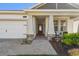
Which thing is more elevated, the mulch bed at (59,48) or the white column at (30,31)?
the white column at (30,31)

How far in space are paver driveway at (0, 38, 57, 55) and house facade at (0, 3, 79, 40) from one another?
100mm

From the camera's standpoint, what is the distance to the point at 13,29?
14.2 feet

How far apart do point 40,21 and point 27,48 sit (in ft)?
1.71

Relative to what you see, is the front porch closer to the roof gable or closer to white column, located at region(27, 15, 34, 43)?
white column, located at region(27, 15, 34, 43)

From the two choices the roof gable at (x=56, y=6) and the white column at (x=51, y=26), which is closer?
the roof gable at (x=56, y=6)

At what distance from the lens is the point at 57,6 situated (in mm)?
4184

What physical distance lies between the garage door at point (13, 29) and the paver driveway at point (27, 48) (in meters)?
0.11

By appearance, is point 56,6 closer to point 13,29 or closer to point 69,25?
point 69,25

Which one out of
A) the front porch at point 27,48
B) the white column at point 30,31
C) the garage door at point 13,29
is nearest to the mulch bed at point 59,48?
the front porch at point 27,48

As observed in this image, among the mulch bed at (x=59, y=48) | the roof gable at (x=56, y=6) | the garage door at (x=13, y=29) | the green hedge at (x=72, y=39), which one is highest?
the roof gable at (x=56, y=6)

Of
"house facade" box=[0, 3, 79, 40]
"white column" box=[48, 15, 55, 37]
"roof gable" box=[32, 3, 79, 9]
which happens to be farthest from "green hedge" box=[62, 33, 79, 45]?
"roof gable" box=[32, 3, 79, 9]

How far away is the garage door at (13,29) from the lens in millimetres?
4262

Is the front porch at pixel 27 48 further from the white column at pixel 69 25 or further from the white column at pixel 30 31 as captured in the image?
the white column at pixel 69 25

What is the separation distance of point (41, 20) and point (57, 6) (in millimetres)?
364
